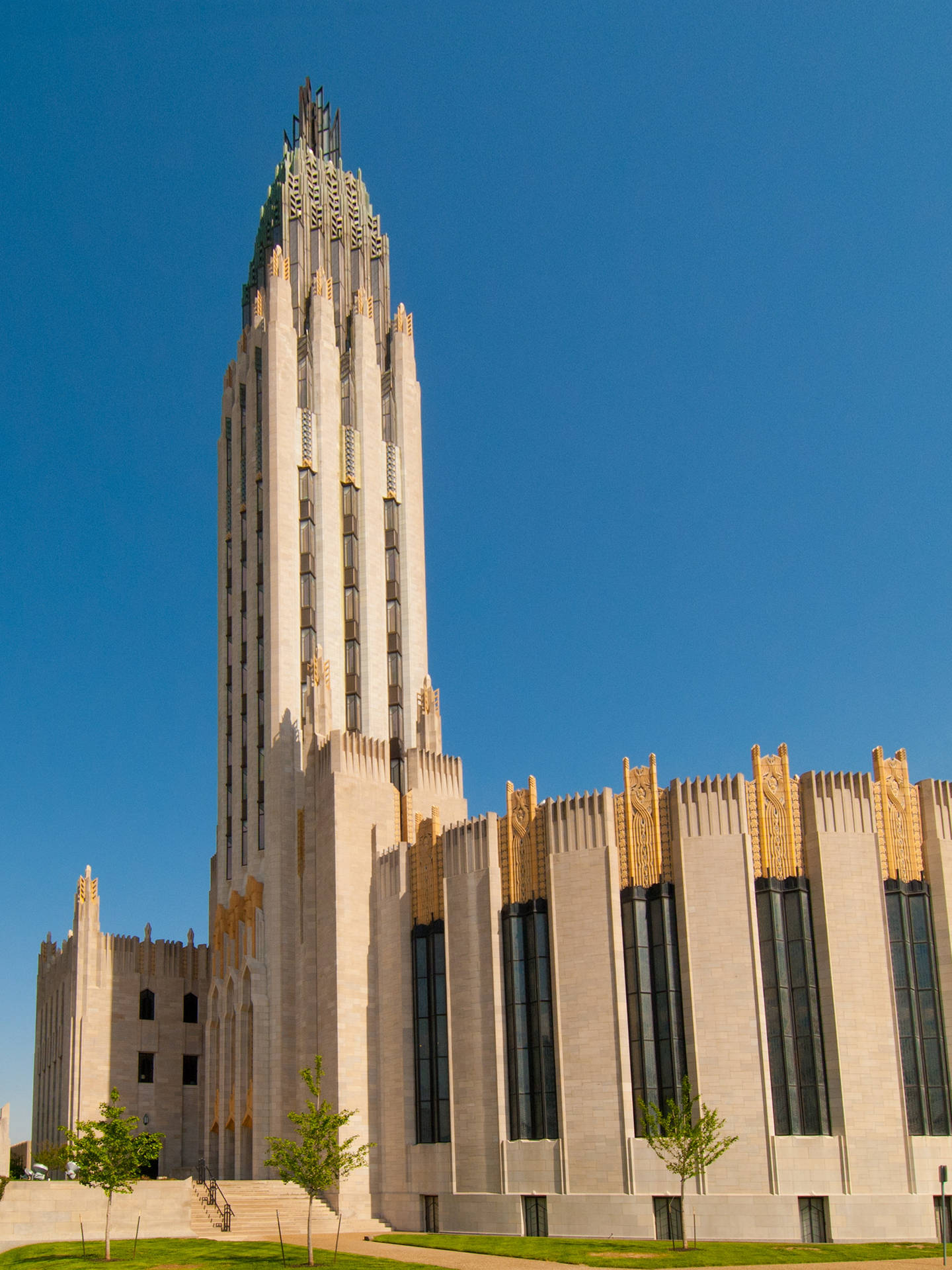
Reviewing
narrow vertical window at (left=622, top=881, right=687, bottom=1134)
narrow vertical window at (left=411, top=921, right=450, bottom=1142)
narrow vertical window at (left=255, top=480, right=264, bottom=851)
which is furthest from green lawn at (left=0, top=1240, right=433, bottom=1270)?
narrow vertical window at (left=255, top=480, right=264, bottom=851)

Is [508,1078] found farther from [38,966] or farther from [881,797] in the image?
[38,966]

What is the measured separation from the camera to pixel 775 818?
48.2 m

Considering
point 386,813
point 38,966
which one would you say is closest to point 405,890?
point 386,813

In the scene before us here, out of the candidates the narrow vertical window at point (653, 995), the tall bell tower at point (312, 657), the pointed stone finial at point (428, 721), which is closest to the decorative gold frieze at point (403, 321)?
the tall bell tower at point (312, 657)

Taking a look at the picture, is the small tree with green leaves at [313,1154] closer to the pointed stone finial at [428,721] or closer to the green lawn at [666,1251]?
the green lawn at [666,1251]

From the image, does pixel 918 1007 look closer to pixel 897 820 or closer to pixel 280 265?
pixel 897 820

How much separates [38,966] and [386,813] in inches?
1390

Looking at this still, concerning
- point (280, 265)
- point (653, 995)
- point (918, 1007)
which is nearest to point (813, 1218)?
point (918, 1007)

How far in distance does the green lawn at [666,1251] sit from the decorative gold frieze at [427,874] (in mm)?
13127

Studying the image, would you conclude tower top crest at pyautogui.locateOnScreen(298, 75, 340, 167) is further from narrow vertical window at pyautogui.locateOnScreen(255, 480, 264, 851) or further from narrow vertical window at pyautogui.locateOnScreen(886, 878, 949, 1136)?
narrow vertical window at pyautogui.locateOnScreen(886, 878, 949, 1136)

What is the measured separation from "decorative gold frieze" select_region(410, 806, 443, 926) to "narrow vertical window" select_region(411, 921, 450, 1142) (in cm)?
60

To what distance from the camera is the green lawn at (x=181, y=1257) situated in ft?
123

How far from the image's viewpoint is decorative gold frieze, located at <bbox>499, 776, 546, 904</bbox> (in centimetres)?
5088

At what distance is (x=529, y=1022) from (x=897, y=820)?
50.2 ft
